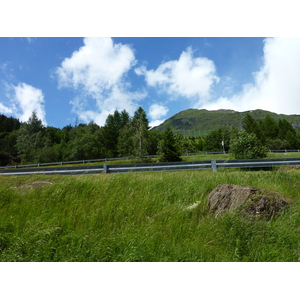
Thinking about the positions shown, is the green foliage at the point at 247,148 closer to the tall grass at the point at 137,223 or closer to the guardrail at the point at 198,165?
the guardrail at the point at 198,165

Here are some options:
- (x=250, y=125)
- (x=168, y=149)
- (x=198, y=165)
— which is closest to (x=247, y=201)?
(x=198, y=165)

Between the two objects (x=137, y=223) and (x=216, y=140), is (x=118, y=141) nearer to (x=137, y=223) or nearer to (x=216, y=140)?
(x=216, y=140)

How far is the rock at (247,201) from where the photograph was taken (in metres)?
4.66

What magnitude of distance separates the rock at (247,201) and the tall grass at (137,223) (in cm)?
23

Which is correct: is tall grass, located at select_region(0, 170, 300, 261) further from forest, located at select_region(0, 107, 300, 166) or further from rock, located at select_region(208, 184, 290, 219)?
forest, located at select_region(0, 107, 300, 166)

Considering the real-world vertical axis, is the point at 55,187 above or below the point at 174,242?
above

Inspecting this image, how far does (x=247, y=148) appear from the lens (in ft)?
55.1

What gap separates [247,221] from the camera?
13.9 feet

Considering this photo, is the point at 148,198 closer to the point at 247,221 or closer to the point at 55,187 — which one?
A: the point at 247,221

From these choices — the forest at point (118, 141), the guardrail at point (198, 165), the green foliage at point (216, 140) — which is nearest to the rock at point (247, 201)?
the guardrail at point (198, 165)

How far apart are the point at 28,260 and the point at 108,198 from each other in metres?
2.67

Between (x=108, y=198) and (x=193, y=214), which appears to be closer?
(x=193, y=214)

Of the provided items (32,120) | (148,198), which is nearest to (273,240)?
(148,198)

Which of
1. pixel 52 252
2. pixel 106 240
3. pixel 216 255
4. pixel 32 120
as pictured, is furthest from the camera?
pixel 32 120
